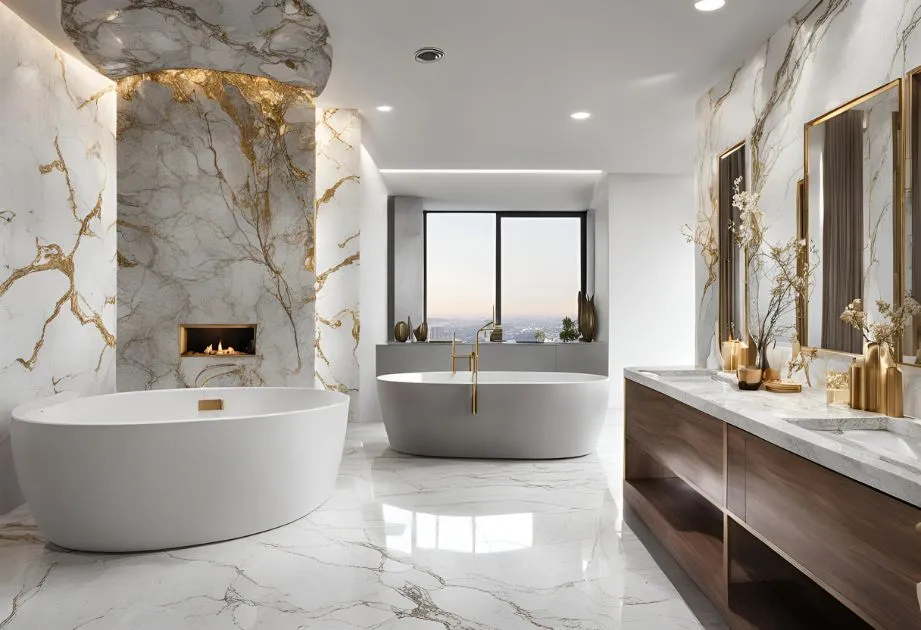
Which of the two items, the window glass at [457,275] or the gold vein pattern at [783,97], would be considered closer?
the gold vein pattern at [783,97]

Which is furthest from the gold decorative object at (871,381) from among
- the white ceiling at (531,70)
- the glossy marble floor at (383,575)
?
the white ceiling at (531,70)

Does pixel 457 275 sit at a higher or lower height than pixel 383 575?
higher

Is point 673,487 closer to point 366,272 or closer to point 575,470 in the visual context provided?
point 575,470

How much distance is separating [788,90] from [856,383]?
4.99ft

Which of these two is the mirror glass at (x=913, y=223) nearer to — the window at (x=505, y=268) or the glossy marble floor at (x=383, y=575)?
the glossy marble floor at (x=383, y=575)

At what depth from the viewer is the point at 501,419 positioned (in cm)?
446

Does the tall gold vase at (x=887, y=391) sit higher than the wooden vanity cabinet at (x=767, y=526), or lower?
higher

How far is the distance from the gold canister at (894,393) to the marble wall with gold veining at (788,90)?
0.98 metres

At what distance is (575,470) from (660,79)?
8.05 ft

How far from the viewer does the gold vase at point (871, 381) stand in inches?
81.2

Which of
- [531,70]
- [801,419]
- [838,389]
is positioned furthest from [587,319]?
[801,419]

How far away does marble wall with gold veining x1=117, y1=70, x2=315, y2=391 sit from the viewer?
428 centimetres

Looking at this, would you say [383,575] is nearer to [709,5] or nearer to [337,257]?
[709,5]

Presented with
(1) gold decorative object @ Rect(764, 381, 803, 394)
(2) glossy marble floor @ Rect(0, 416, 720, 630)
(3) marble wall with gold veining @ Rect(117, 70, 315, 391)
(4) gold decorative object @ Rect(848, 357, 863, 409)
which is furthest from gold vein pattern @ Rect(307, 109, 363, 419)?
(4) gold decorative object @ Rect(848, 357, 863, 409)
